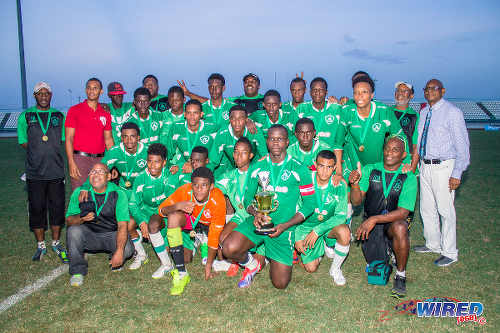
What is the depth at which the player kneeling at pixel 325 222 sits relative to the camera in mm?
4578

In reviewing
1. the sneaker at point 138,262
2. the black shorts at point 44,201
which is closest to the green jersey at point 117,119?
the black shorts at point 44,201

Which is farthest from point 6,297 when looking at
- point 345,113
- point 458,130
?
point 458,130

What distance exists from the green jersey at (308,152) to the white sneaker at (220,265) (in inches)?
70.2

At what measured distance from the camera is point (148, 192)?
512cm

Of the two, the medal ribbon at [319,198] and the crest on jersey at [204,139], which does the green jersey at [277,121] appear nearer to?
the crest on jersey at [204,139]

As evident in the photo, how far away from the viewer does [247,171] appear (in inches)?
193

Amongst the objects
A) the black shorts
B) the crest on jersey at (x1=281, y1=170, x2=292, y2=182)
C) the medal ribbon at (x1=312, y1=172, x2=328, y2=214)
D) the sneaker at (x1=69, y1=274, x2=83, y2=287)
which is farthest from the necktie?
the black shorts

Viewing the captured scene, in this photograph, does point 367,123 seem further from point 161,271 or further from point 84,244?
point 84,244

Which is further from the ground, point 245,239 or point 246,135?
point 246,135

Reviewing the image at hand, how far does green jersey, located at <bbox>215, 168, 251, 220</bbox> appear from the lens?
16.1 feet

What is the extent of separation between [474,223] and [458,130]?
104 inches

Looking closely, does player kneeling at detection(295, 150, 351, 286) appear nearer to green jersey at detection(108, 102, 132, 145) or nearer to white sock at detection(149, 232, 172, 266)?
white sock at detection(149, 232, 172, 266)

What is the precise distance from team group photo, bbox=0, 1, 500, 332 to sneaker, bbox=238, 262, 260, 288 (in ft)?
0.06

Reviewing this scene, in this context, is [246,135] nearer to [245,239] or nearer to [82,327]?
[245,239]
